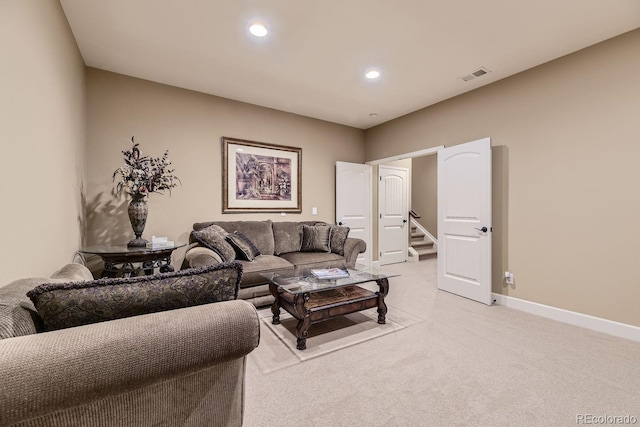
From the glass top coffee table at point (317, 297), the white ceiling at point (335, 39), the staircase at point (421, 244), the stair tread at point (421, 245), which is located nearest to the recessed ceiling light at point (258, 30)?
the white ceiling at point (335, 39)

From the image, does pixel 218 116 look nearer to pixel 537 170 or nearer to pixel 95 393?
pixel 95 393

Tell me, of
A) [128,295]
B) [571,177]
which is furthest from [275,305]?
[571,177]

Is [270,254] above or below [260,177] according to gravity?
below

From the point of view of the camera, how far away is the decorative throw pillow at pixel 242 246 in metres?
3.41

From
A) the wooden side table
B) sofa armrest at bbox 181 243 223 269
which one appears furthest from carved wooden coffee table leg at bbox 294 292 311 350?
the wooden side table

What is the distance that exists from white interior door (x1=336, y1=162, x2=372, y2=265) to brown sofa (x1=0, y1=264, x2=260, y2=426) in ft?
13.3

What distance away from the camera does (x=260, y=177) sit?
14.0 feet

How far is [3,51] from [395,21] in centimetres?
250

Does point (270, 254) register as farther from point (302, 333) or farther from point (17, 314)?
point (17, 314)

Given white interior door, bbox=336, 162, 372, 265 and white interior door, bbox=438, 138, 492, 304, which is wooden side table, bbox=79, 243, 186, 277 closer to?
white interior door, bbox=336, 162, 372, 265

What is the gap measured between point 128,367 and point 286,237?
3.29 m

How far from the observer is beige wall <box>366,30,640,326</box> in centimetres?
250

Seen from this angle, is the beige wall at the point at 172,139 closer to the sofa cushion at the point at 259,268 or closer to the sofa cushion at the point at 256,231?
the sofa cushion at the point at 256,231

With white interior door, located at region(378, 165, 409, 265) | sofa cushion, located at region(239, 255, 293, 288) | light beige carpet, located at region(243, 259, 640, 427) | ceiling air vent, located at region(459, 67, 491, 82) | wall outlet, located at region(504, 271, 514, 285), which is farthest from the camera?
white interior door, located at region(378, 165, 409, 265)
